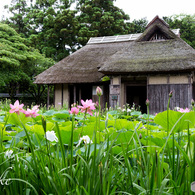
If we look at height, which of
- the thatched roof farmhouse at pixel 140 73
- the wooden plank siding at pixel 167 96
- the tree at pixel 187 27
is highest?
the tree at pixel 187 27

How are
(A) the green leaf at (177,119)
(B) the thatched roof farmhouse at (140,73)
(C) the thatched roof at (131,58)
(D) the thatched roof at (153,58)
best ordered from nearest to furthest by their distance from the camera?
1. (A) the green leaf at (177,119)
2. (D) the thatched roof at (153,58)
3. (B) the thatched roof farmhouse at (140,73)
4. (C) the thatched roof at (131,58)

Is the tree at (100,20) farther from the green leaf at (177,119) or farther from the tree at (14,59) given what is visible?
the green leaf at (177,119)

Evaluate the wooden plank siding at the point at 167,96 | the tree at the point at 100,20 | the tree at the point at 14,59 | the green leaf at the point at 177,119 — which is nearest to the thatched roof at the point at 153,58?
the wooden plank siding at the point at 167,96

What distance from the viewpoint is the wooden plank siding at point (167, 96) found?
9064mm

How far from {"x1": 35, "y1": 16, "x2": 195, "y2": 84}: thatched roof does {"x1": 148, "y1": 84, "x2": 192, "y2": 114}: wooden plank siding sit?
0.78 meters

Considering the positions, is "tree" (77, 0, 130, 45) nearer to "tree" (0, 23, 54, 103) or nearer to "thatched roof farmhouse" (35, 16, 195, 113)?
"tree" (0, 23, 54, 103)

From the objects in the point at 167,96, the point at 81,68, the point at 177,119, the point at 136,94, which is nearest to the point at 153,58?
the point at 167,96

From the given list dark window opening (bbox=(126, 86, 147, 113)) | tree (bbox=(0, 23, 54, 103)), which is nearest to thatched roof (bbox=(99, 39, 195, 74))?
dark window opening (bbox=(126, 86, 147, 113))

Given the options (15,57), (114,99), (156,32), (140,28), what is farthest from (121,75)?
(140,28)

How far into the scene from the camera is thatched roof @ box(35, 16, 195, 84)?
9.24 m

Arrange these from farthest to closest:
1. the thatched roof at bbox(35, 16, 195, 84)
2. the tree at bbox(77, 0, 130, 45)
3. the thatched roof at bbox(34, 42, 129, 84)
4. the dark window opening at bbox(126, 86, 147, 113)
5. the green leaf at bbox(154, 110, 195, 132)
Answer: the tree at bbox(77, 0, 130, 45), the dark window opening at bbox(126, 86, 147, 113), the thatched roof at bbox(34, 42, 129, 84), the thatched roof at bbox(35, 16, 195, 84), the green leaf at bbox(154, 110, 195, 132)

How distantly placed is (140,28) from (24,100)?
13593 mm

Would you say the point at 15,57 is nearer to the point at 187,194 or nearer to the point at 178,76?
the point at 178,76

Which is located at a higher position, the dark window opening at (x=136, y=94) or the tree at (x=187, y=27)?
the tree at (x=187, y=27)
